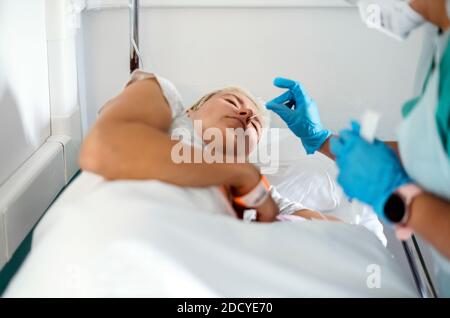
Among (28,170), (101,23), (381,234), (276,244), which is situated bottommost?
(381,234)

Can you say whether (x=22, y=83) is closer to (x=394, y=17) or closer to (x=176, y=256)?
(x=176, y=256)

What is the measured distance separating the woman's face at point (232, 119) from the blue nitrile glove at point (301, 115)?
0.13m

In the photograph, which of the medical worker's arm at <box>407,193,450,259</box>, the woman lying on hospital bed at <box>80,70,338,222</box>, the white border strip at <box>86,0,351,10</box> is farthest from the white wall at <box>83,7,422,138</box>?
the medical worker's arm at <box>407,193,450,259</box>

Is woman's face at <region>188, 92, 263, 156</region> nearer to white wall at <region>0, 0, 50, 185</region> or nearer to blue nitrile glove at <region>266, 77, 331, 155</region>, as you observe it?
blue nitrile glove at <region>266, 77, 331, 155</region>

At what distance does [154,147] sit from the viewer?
3.98ft

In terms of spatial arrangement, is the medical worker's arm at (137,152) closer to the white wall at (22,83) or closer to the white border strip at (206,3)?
the white wall at (22,83)

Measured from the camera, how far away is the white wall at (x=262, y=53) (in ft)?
8.04

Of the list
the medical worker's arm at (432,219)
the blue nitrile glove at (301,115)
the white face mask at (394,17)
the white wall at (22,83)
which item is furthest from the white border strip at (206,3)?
the medical worker's arm at (432,219)

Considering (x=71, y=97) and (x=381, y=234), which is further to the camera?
(x=71, y=97)

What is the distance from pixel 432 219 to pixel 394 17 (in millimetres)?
529

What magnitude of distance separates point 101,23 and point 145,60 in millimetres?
237

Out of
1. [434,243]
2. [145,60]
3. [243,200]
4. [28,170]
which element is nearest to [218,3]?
[145,60]

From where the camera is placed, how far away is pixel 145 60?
2494 mm

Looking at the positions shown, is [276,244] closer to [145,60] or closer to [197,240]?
[197,240]
